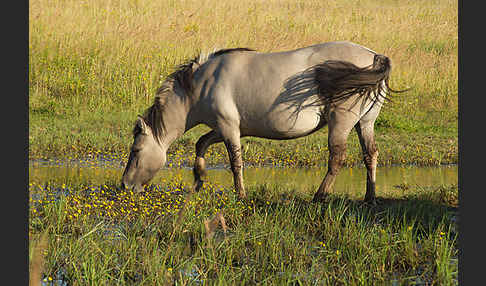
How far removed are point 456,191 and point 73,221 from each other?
13.5ft

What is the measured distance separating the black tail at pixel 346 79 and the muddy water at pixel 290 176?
136 cm

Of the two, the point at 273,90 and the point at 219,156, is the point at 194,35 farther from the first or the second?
the point at 273,90

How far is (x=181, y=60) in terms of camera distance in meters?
12.7

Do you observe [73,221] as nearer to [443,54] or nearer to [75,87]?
[75,87]

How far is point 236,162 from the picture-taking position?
6.30 meters

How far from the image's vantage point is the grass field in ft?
13.4

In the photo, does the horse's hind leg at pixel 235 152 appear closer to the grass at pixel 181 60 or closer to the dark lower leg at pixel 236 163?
the dark lower leg at pixel 236 163

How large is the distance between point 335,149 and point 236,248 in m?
2.10

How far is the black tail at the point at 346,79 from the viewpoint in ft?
19.2

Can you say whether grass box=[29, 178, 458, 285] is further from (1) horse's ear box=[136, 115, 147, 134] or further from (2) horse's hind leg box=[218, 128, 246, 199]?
(1) horse's ear box=[136, 115, 147, 134]

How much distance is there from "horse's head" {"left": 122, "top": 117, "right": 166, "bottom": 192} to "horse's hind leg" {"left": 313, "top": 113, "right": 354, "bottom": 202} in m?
1.89

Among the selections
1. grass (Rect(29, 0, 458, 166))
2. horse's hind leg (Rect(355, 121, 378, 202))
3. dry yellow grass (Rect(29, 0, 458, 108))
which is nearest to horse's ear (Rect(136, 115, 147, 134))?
grass (Rect(29, 0, 458, 166))

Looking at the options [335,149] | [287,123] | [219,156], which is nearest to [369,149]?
[335,149]

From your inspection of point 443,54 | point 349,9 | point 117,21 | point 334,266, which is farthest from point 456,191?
point 349,9
